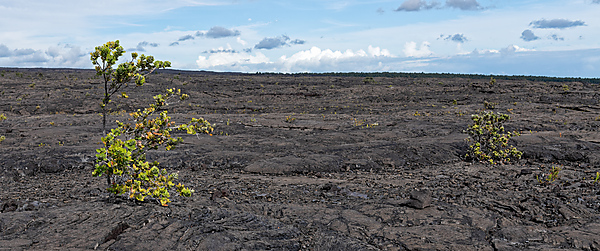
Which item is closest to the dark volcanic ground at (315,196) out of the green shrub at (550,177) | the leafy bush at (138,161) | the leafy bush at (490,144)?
the green shrub at (550,177)

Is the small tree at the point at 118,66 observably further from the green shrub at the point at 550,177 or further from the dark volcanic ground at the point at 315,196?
the green shrub at the point at 550,177

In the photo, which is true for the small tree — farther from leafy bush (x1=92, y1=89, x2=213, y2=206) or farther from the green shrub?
the green shrub

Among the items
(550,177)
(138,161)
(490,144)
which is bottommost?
(550,177)

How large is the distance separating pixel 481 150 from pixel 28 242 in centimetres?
1192

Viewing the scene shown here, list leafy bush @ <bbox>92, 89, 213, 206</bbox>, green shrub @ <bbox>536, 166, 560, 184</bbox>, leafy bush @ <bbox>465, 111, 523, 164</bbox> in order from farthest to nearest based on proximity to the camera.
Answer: leafy bush @ <bbox>465, 111, 523, 164</bbox>, green shrub @ <bbox>536, 166, 560, 184</bbox>, leafy bush @ <bbox>92, 89, 213, 206</bbox>

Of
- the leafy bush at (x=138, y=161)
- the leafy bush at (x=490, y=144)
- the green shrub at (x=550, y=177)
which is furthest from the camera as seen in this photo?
the leafy bush at (x=490, y=144)

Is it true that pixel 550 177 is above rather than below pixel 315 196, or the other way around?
above

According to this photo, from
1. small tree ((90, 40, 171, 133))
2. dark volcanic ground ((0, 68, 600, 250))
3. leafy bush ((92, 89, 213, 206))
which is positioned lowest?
dark volcanic ground ((0, 68, 600, 250))

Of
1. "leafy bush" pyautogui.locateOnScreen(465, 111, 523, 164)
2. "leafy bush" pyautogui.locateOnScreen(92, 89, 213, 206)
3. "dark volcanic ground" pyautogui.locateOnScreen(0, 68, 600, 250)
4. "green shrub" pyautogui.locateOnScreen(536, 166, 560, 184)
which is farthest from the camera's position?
"leafy bush" pyautogui.locateOnScreen(465, 111, 523, 164)

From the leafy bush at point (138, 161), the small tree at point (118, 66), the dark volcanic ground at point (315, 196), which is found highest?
the small tree at point (118, 66)

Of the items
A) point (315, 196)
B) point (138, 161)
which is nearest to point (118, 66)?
point (138, 161)

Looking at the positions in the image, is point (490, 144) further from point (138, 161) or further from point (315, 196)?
point (138, 161)

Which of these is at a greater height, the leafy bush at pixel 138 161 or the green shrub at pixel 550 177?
the leafy bush at pixel 138 161

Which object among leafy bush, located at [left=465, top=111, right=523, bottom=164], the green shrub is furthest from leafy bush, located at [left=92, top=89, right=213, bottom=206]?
leafy bush, located at [left=465, top=111, right=523, bottom=164]
